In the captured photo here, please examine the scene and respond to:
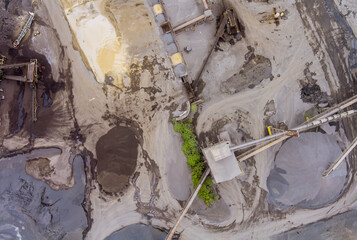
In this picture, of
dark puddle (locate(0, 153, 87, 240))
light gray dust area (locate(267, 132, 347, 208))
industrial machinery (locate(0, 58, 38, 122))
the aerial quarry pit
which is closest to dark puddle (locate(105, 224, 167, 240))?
the aerial quarry pit

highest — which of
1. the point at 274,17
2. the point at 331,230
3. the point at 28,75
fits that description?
the point at 28,75

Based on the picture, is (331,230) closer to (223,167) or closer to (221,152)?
(223,167)

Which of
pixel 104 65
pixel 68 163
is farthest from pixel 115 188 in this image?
pixel 104 65

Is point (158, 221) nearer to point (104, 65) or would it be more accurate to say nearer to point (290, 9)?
point (104, 65)

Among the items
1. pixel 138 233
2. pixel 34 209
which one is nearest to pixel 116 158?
pixel 138 233

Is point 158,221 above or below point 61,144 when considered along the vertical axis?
below

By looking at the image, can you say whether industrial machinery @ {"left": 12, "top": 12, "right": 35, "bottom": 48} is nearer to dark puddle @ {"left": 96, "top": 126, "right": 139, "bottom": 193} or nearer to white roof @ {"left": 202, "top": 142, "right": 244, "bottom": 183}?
dark puddle @ {"left": 96, "top": 126, "right": 139, "bottom": 193}
